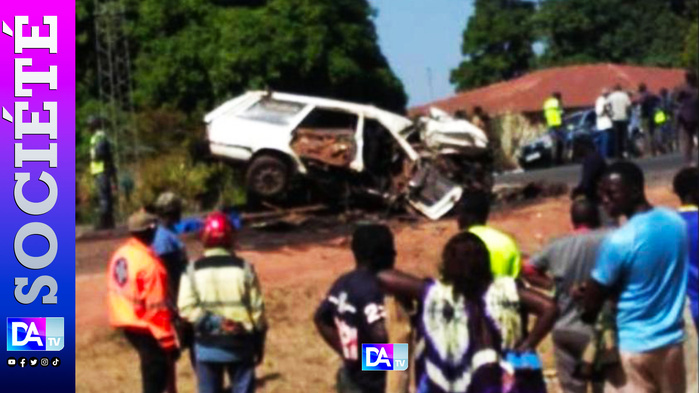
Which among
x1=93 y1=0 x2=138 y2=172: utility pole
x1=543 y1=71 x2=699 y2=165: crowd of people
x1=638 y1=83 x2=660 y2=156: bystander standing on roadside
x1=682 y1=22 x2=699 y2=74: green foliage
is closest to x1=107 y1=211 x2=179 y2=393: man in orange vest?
x1=543 y1=71 x2=699 y2=165: crowd of people

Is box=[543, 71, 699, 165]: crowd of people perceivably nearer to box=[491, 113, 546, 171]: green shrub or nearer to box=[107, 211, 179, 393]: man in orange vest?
box=[491, 113, 546, 171]: green shrub

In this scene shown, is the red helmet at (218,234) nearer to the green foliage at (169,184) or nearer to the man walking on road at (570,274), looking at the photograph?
the man walking on road at (570,274)

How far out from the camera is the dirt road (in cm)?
1377

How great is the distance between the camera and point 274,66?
3250cm

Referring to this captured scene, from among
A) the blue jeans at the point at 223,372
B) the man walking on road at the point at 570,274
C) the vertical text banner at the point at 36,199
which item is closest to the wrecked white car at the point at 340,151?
the vertical text banner at the point at 36,199

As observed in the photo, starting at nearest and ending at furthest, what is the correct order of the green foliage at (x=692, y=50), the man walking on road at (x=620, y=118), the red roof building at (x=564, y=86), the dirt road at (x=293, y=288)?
the dirt road at (x=293, y=288) < the man walking on road at (x=620, y=118) < the red roof building at (x=564, y=86) < the green foliage at (x=692, y=50)

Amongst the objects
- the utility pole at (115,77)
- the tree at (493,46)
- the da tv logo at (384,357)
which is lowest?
the da tv logo at (384,357)

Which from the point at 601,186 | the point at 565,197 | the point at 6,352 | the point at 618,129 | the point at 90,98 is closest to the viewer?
the point at 601,186

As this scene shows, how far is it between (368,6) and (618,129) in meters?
8.47

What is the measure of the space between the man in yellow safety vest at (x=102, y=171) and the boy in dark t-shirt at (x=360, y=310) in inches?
514

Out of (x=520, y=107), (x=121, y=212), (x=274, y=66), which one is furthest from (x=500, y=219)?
(x=520, y=107)

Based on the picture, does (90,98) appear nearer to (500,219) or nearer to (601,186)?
(500,219)

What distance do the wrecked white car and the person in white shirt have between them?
256 inches

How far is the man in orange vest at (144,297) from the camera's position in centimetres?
1045
